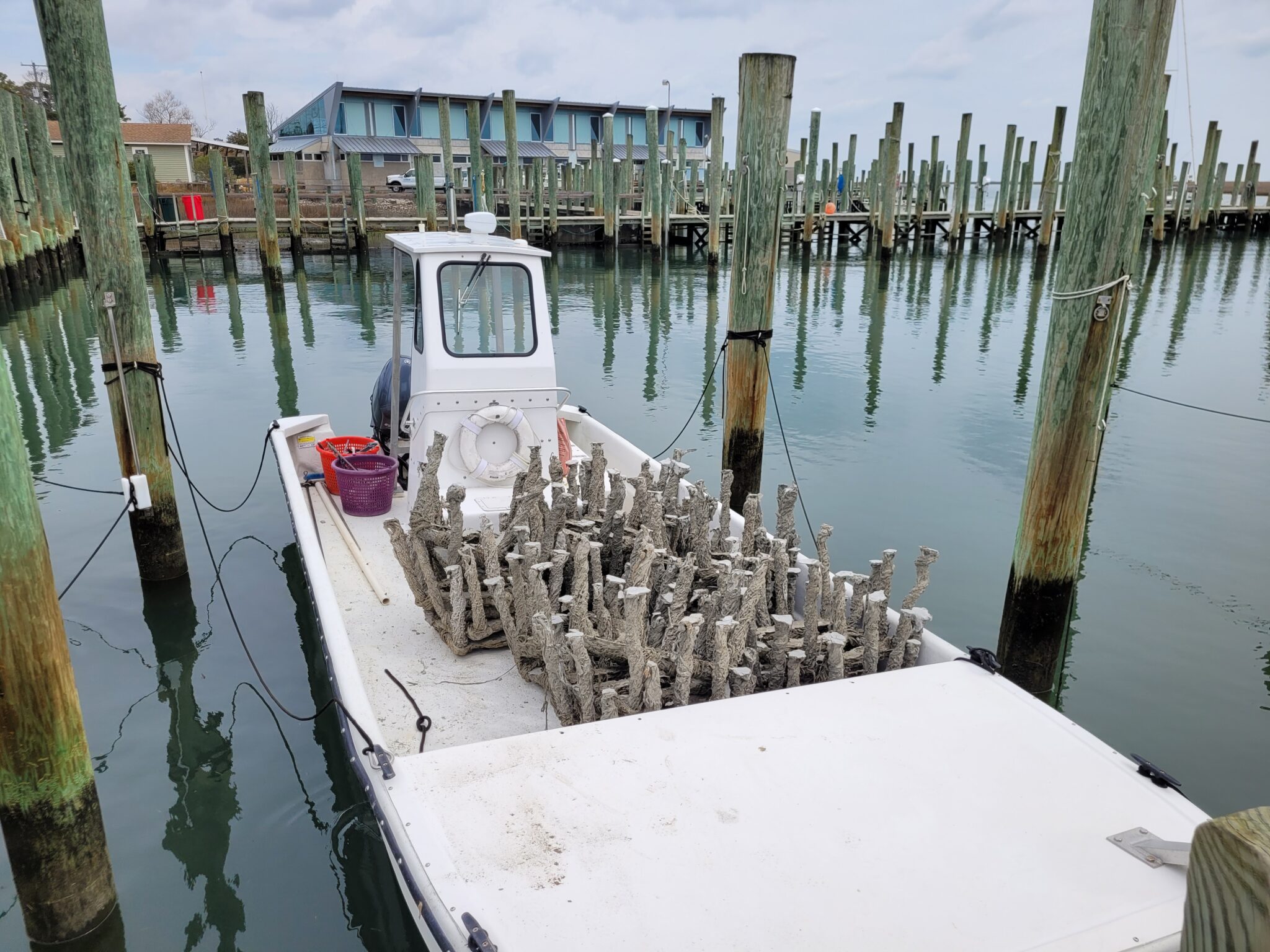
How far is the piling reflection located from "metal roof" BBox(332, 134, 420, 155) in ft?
150

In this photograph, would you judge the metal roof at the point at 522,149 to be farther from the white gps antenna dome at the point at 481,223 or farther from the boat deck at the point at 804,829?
the boat deck at the point at 804,829

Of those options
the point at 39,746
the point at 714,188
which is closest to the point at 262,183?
the point at 714,188

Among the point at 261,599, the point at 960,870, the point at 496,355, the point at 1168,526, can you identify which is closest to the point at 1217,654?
the point at 1168,526

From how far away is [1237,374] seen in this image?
13.8m

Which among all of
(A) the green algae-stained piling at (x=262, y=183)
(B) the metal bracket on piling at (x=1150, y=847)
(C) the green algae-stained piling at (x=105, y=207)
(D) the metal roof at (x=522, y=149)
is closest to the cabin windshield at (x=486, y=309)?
(C) the green algae-stained piling at (x=105, y=207)

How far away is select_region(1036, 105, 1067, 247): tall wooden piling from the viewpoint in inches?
1054

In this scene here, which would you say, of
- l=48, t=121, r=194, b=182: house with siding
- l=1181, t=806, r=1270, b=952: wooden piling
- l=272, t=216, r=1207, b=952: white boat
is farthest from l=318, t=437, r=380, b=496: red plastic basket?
l=48, t=121, r=194, b=182: house with siding

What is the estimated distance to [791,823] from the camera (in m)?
2.69

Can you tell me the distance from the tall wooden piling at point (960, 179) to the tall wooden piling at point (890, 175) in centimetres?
600

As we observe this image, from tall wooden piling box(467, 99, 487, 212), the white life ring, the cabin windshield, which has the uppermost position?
tall wooden piling box(467, 99, 487, 212)

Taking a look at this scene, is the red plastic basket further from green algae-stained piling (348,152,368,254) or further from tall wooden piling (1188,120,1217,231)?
tall wooden piling (1188,120,1217,231)

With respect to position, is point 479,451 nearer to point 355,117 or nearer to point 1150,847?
point 1150,847

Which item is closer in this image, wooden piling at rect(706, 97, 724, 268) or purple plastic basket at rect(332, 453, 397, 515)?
purple plastic basket at rect(332, 453, 397, 515)

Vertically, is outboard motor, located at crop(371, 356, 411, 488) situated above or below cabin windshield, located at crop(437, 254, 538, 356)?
below
